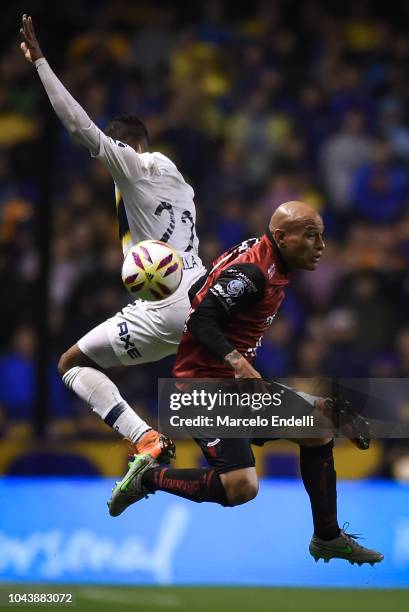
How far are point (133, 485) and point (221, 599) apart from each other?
Answer: 2.32 m

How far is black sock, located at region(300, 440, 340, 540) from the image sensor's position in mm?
7867

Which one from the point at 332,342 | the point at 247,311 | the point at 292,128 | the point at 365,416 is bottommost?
the point at 365,416

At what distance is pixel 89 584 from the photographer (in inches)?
416

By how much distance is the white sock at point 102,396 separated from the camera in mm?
8148

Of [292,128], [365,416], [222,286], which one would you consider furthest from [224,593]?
[292,128]

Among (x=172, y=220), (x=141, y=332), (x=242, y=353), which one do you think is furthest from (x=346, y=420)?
(x=172, y=220)

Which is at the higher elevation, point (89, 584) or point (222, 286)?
point (222, 286)

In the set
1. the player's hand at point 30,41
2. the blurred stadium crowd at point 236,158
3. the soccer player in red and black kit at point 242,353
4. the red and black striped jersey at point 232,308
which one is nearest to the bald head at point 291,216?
the soccer player in red and black kit at point 242,353

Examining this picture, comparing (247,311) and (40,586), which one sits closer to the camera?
(247,311)

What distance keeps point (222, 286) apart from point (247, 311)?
33 cm

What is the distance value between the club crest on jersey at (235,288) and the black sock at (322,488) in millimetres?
1134

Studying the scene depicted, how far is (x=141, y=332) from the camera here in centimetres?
814

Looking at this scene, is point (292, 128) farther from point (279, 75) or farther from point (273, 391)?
point (273, 391)

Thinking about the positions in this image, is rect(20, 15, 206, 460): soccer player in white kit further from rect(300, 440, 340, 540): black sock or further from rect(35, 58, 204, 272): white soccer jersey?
rect(300, 440, 340, 540): black sock
